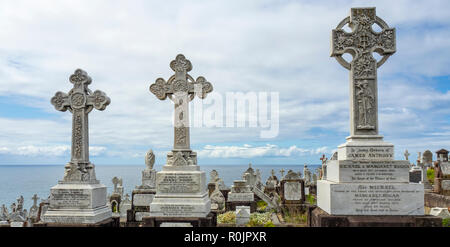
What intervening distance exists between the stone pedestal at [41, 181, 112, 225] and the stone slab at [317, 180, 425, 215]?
5.30 metres

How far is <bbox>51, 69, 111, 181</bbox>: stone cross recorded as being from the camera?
824 centimetres

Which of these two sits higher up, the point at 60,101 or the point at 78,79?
the point at 78,79

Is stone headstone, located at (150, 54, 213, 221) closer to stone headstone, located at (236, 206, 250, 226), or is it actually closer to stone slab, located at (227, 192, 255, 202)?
stone headstone, located at (236, 206, 250, 226)

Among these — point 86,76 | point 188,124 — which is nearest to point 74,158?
point 86,76

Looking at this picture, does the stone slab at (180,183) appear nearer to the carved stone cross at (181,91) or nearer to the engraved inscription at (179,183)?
the engraved inscription at (179,183)

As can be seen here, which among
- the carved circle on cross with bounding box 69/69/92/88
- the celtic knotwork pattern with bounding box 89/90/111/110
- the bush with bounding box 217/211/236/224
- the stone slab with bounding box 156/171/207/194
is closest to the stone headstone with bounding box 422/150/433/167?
the bush with bounding box 217/211/236/224

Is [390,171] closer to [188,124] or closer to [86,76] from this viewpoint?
[188,124]

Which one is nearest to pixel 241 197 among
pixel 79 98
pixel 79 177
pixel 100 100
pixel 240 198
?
pixel 240 198

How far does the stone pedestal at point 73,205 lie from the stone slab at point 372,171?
18.0ft

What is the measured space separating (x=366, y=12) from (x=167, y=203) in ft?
20.1

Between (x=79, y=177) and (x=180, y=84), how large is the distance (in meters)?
3.40

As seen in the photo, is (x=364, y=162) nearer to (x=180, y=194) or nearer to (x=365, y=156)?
(x=365, y=156)

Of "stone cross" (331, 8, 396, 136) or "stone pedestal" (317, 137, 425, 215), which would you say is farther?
"stone cross" (331, 8, 396, 136)

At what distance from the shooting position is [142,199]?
1118 cm
